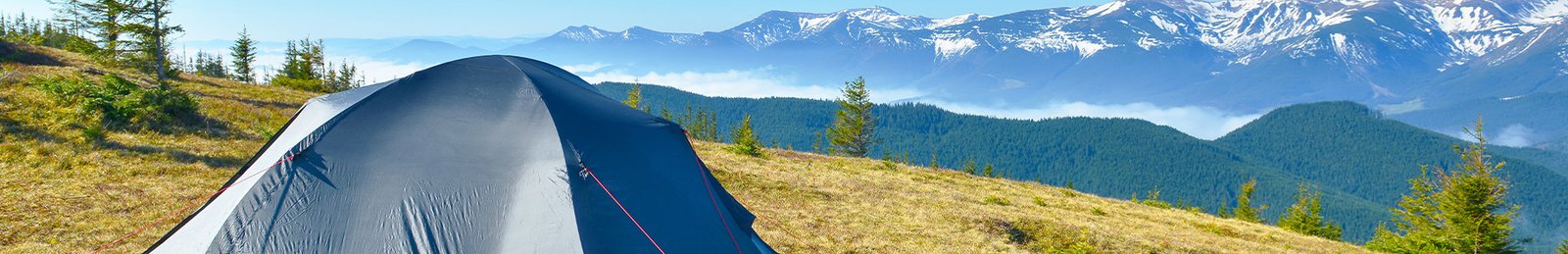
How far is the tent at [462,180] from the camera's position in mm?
8602

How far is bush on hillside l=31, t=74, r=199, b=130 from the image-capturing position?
698 inches

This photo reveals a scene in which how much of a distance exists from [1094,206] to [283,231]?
2271 cm

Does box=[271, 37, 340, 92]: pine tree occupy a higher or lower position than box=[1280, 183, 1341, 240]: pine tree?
higher

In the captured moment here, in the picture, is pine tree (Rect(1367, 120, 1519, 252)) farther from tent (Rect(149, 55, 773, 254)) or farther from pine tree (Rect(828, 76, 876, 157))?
pine tree (Rect(828, 76, 876, 157))

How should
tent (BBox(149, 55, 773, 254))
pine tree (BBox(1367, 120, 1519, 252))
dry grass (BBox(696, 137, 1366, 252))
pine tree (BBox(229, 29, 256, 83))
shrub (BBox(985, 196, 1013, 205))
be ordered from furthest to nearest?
pine tree (BBox(229, 29, 256, 83))
pine tree (BBox(1367, 120, 1519, 252))
shrub (BBox(985, 196, 1013, 205))
dry grass (BBox(696, 137, 1366, 252))
tent (BBox(149, 55, 773, 254))

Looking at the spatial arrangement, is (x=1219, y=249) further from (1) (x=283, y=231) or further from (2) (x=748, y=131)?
(2) (x=748, y=131)

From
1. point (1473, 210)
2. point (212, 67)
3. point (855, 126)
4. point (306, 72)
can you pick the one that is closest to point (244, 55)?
point (306, 72)

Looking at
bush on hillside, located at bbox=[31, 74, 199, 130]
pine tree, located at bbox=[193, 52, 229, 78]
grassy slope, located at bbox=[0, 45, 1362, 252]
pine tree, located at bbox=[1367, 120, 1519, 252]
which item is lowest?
pine tree, located at bbox=[1367, 120, 1519, 252]

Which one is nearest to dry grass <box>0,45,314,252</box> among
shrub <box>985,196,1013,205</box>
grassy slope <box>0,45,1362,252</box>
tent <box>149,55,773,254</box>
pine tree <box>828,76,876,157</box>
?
grassy slope <box>0,45,1362,252</box>

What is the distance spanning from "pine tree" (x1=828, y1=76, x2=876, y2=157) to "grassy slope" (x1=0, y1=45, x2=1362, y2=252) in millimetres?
38006

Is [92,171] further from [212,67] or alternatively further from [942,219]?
[212,67]

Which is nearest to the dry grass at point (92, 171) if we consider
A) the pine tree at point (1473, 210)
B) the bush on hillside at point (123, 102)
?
the bush on hillside at point (123, 102)

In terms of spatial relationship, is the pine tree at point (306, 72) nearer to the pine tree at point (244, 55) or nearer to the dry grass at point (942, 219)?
the pine tree at point (244, 55)

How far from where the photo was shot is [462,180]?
9.03 metres
